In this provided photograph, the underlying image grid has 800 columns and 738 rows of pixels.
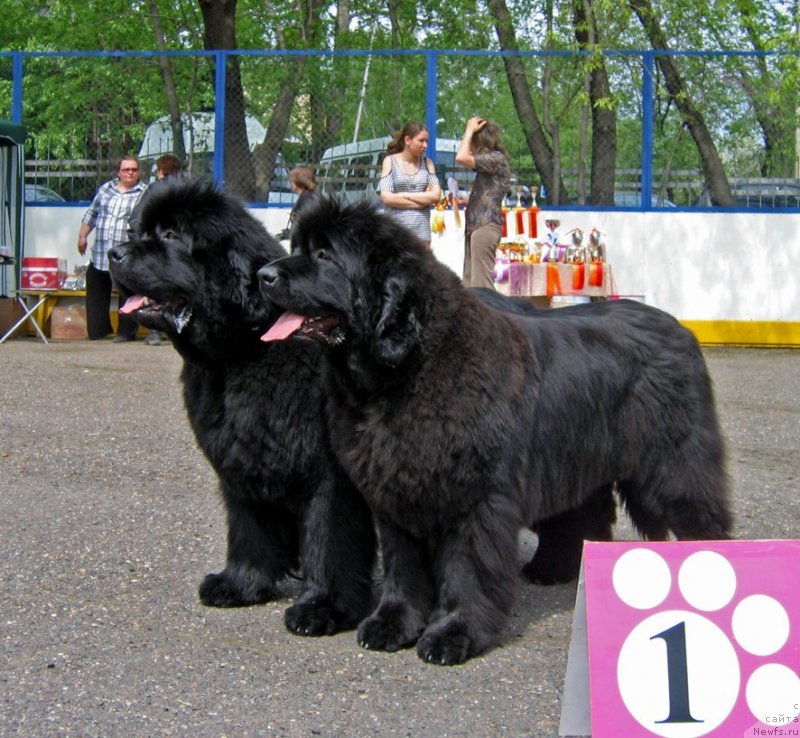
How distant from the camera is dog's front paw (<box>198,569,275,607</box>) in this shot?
14.3 feet

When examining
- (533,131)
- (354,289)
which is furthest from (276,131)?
(354,289)

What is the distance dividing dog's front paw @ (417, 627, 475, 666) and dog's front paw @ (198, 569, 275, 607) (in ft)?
2.53

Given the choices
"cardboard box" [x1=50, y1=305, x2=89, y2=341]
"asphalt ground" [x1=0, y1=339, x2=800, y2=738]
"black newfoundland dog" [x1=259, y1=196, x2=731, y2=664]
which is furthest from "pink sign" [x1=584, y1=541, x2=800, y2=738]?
"cardboard box" [x1=50, y1=305, x2=89, y2=341]

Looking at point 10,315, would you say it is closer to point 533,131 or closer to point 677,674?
point 533,131

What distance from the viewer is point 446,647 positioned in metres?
3.76

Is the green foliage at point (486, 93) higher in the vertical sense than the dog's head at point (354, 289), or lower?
higher

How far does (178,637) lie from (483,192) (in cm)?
680

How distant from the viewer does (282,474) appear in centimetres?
406

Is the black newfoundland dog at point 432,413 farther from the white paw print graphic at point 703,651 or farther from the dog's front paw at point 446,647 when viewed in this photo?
the white paw print graphic at point 703,651

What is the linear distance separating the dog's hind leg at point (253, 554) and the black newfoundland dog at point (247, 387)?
0.02 meters

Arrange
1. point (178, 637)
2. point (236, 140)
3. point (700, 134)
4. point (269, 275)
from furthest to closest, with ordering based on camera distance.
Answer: point (236, 140), point (700, 134), point (178, 637), point (269, 275)

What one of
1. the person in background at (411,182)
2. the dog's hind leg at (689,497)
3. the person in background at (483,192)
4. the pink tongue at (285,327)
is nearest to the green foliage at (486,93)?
the person in background at (483,192)

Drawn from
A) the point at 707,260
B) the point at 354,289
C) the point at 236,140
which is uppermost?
the point at 236,140

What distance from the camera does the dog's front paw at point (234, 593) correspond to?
435cm
